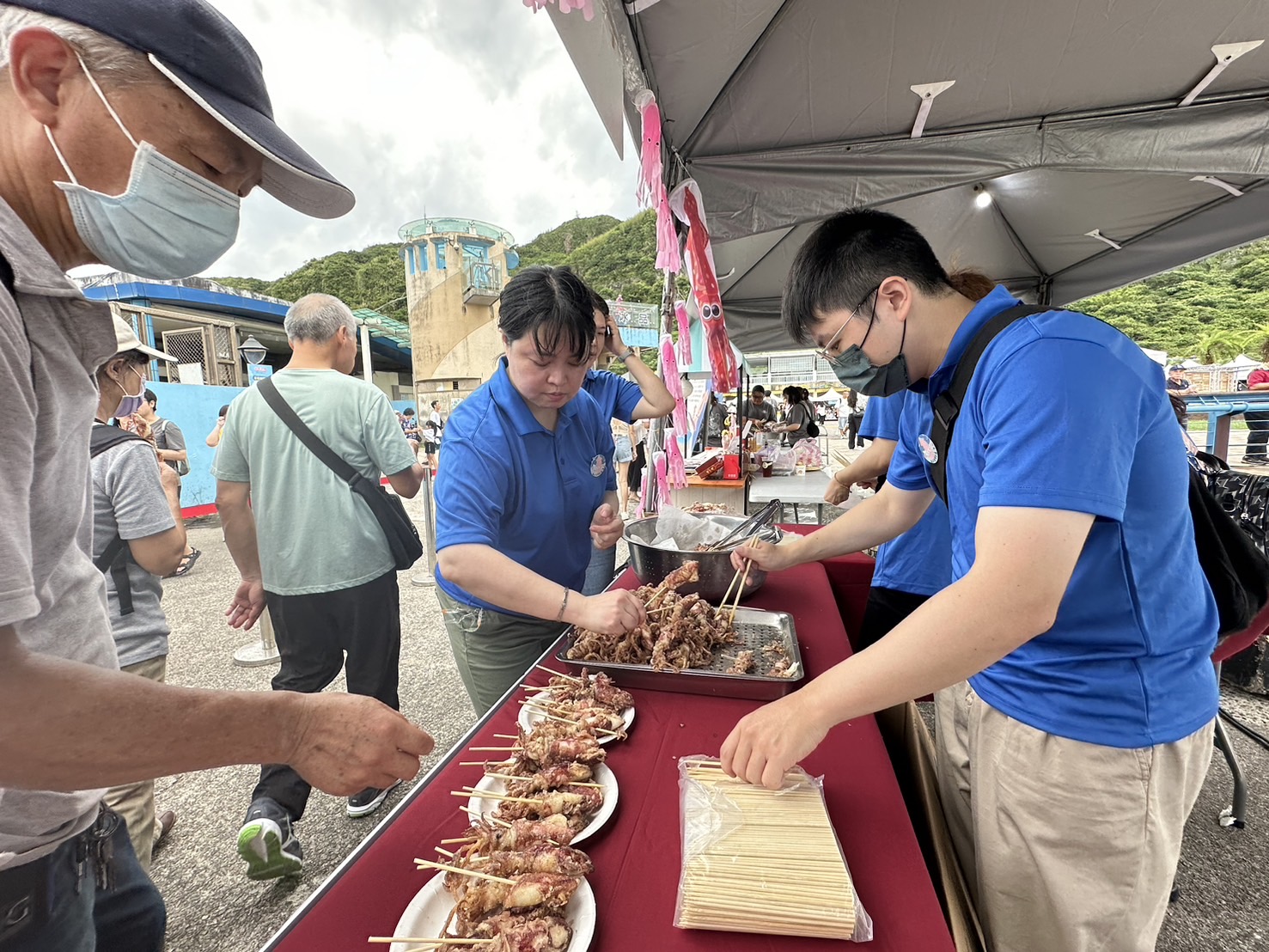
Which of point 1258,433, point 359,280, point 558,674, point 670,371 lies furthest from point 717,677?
point 359,280

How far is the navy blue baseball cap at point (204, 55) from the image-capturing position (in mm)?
816

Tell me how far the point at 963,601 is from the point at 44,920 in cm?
181

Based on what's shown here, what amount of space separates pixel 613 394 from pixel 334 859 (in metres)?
2.92

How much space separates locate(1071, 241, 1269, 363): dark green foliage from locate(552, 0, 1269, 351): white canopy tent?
97.6 feet

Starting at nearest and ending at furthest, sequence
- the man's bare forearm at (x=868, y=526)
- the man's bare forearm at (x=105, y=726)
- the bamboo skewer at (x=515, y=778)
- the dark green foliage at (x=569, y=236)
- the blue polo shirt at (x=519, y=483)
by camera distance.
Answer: the man's bare forearm at (x=105, y=726), the bamboo skewer at (x=515, y=778), the blue polo shirt at (x=519, y=483), the man's bare forearm at (x=868, y=526), the dark green foliage at (x=569, y=236)

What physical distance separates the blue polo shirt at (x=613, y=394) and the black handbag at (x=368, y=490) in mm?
1304

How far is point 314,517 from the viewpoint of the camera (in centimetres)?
303

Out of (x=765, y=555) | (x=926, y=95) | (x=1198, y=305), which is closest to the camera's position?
(x=765, y=555)

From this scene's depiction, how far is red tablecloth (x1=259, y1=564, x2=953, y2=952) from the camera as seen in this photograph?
874mm

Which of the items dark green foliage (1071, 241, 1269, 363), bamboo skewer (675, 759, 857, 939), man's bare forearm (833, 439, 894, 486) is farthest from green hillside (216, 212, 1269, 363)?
bamboo skewer (675, 759, 857, 939)

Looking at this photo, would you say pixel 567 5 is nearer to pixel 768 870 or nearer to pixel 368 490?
pixel 768 870

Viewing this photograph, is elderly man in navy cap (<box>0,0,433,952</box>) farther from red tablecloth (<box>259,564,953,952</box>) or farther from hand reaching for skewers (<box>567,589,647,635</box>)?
hand reaching for skewers (<box>567,589,647,635</box>)

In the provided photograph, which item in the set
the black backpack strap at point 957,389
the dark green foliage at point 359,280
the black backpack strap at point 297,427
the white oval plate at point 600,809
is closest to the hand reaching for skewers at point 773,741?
the white oval plate at point 600,809

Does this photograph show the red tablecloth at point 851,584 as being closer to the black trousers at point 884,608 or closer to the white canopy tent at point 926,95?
the black trousers at point 884,608
